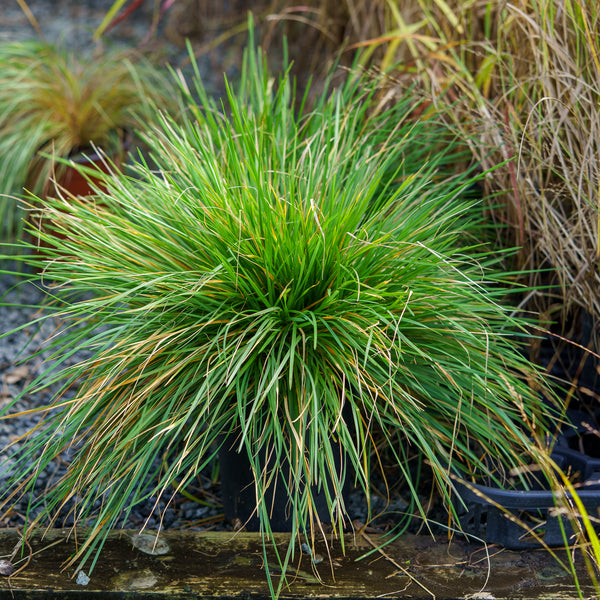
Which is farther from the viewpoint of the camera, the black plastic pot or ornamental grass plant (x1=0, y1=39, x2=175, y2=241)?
ornamental grass plant (x1=0, y1=39, x2=175, y2=241)

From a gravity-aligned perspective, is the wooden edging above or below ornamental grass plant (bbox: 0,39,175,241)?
below

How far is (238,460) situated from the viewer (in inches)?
61.2

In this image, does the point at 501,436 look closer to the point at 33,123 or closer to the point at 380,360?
the point at 380,360

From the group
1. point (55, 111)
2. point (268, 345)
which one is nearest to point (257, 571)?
point (268, 345)

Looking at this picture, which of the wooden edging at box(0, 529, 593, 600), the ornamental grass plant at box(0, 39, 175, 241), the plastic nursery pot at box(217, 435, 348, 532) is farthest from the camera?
the ornamental grass plant at box(0, 39, 175, 241)

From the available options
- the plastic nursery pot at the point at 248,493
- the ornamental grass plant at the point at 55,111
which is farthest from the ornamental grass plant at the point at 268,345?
the ornamental grass plant at the point at 55,111

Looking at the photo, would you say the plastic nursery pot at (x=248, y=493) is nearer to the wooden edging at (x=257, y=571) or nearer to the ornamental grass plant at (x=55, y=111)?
the wooden edging at (x=257, y=571)

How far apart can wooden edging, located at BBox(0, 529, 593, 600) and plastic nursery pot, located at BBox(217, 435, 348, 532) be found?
0.05 meters

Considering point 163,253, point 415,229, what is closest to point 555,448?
point 415,229

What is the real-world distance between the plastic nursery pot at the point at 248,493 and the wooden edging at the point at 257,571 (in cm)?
5

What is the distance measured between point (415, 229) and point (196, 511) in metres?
0.92

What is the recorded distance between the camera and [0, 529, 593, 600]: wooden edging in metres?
1.41

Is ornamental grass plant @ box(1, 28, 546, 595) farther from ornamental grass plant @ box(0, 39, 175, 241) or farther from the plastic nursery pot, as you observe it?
ornamental grass plant @ box(0, 39, 175, 241)

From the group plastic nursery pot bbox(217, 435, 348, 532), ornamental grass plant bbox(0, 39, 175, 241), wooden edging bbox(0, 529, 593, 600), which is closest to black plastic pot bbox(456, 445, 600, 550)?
wooden edging bbox(0, 529, 593, 600)
